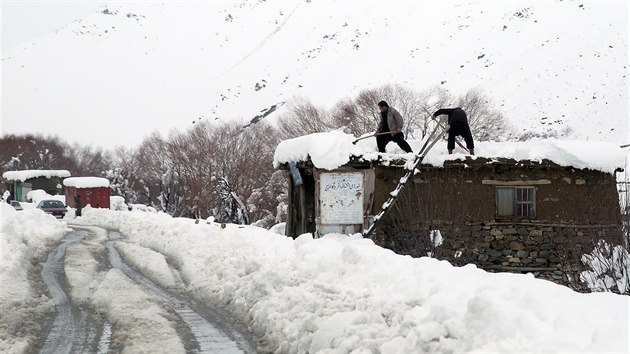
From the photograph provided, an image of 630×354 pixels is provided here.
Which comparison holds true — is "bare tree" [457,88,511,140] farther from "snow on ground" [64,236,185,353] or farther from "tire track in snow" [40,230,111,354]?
"tire track in snow" [40,230,111,354]

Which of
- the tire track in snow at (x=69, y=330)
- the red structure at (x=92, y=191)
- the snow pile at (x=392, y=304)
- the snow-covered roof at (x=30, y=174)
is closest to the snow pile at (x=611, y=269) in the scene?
the snow pile at (x=392, y=304)

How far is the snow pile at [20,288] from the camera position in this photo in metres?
8.20

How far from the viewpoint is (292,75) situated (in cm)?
10831

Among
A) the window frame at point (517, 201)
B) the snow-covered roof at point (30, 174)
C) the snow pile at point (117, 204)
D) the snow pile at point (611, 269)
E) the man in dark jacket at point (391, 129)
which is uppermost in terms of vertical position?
the man in dark jacket at point (391, 129)

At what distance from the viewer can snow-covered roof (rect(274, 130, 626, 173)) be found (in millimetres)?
16281

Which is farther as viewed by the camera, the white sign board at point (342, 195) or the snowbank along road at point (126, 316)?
the white sign board at point (342, 195)

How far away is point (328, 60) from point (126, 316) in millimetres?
99432

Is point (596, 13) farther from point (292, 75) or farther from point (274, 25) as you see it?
point (274, 25)

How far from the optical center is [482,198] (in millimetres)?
16891

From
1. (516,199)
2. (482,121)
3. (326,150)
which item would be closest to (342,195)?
(326,150)

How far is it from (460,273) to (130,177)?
69.8 meters

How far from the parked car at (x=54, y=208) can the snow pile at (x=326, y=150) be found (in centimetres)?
2767

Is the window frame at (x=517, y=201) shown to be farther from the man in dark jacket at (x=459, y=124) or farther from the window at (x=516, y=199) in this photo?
the man in dark jacket at (x=459, y=124)

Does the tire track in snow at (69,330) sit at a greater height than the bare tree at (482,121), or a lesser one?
lesser
